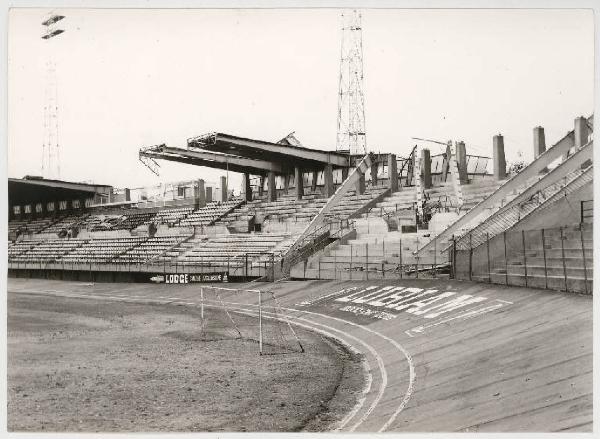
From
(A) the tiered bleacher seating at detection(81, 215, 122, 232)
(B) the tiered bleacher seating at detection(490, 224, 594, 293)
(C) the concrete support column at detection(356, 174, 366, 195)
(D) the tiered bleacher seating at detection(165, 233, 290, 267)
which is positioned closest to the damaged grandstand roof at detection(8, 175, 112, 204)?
(A) the tiered bleacher seating at detection(81, 215, 122, 232)

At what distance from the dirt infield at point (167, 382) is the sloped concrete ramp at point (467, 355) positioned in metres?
0.90

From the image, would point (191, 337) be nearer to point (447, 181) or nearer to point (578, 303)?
point (578, 303)

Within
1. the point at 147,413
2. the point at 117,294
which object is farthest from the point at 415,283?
the point at 117,294

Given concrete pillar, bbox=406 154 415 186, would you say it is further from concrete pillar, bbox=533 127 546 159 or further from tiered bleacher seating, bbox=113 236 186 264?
tiered bleacher seating, bbox=113 236 186 264

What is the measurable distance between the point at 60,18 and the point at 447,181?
32.6 m

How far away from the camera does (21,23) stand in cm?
1337

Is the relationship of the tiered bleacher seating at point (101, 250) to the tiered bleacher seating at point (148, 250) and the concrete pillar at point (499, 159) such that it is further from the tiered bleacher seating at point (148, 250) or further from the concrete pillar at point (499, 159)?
the concrete pillar at point (499, 159)

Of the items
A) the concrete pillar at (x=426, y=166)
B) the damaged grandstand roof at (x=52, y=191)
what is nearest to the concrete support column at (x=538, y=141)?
the concrete pillar at (x=426, y=166)

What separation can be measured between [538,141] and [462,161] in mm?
5423

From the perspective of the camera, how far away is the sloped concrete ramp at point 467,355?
9500 millimetres

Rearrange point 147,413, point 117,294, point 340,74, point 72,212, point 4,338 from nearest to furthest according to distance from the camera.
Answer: point 147,413
point 4,338
point 340,74
point 117,294
point 72,212

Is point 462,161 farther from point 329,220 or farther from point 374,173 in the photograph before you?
point 329,220

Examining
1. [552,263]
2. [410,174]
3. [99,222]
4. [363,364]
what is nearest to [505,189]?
[552,263]

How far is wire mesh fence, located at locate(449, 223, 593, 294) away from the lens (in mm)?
17047
